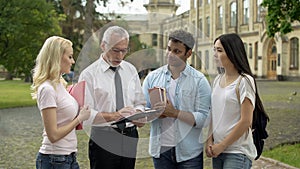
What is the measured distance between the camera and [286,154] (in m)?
9.12

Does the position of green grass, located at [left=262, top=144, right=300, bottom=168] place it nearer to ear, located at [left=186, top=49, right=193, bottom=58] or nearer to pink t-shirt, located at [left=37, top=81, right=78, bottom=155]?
ear, located at [left=186, top=49, right=193, bottom=58]

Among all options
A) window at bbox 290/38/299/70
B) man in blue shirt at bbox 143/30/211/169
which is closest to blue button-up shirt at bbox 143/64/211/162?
man in blue shirt at bbox 143/30/211/169

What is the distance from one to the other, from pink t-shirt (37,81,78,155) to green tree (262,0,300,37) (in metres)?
13.2

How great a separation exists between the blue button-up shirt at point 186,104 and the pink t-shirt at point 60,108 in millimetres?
607

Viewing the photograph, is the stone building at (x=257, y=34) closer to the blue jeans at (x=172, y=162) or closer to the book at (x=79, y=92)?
the blue jeans at (x=172, y=162)

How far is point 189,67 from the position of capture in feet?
13.2

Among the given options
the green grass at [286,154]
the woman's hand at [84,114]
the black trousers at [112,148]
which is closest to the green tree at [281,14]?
the green grass at [286,154]

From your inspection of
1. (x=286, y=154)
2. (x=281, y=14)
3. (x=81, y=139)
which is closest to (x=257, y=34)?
(x=281, y=14)

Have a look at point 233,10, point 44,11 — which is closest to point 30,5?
point 44,11

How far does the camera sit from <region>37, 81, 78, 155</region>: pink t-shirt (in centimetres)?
368

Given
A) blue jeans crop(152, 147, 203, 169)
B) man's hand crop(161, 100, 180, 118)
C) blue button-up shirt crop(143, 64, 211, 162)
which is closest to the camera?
man's hand crop(161, 100, 180, 118)

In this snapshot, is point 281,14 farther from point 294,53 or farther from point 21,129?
point 294,53

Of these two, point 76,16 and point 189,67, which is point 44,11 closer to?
point 76,16

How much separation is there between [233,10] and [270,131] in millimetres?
45360
